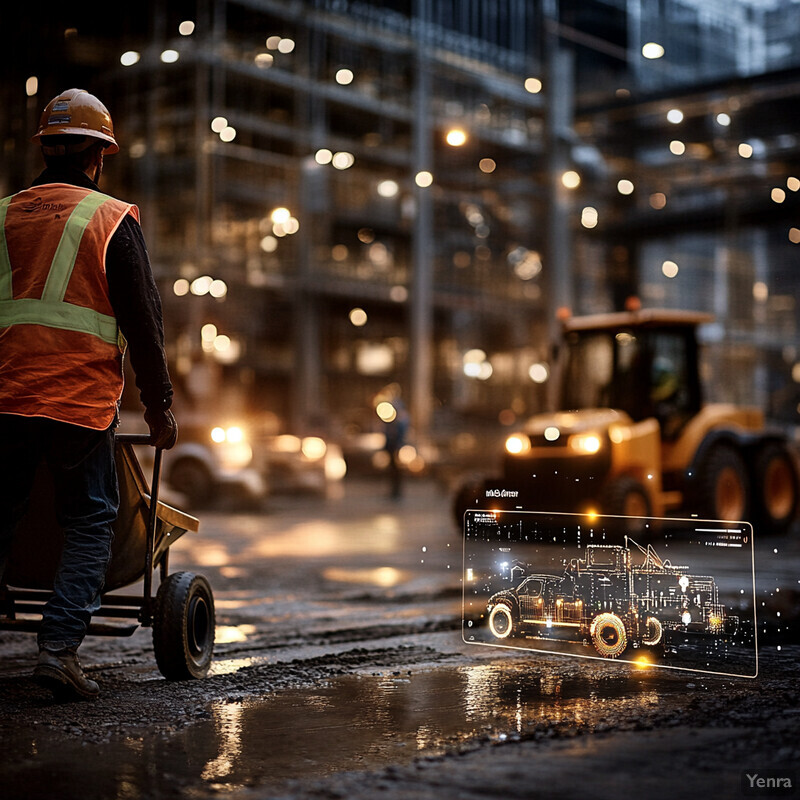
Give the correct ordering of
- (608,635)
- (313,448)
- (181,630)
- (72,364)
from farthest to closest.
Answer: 1. (313,448)
2. (608,635)
3. (181,630)
4. (72,364)

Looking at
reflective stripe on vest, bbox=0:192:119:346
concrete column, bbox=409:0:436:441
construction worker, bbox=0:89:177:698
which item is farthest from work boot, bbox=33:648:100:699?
concrete column, bbox=409:0:436:441

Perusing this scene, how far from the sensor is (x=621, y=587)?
4.34m

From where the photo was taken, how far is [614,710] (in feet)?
12.4

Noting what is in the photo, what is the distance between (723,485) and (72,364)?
9.23 metres

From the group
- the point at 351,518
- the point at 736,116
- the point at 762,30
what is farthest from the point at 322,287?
the point at 351,518

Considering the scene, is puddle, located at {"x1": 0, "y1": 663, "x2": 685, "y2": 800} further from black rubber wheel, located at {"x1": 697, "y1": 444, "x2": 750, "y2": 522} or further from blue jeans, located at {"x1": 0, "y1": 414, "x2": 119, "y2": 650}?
black rubber wheel, located at {"x1": 697, "y1": 444, "x2": 750, "y2": 522}

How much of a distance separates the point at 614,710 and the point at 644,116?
31.0m

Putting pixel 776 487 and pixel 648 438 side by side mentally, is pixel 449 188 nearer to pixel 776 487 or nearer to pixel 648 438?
pixel 776 487

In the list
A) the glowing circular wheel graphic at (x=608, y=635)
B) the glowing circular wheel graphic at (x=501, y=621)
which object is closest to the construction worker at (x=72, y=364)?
the glowing circular wheel graphic at (x=501, y=621)

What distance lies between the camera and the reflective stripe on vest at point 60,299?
3975mm

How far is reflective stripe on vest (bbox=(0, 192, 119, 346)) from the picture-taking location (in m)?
3.97

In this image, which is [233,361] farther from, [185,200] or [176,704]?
[176,704]

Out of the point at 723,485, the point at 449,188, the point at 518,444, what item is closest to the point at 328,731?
the point at 518,444

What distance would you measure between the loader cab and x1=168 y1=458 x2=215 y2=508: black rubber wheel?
5976 millimetres
